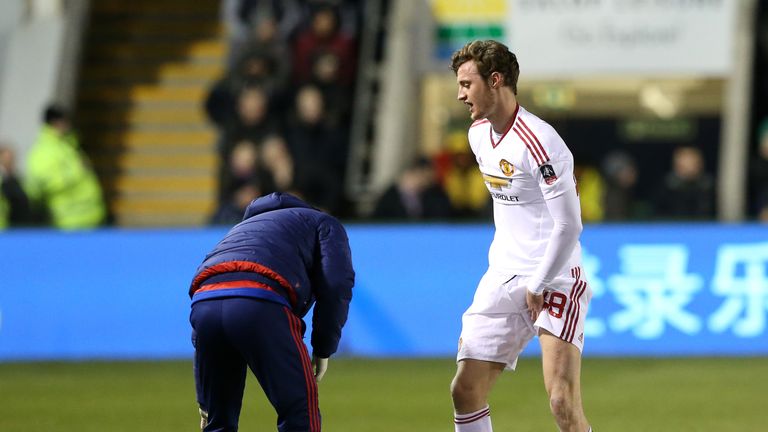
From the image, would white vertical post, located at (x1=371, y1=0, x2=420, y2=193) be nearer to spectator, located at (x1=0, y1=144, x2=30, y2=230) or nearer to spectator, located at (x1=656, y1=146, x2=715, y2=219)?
spectator, located at (x1=656, y1=146, x2=715, y2=219)

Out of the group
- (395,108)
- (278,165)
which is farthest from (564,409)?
(395,108)

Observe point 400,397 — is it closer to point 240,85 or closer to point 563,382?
point 563,382

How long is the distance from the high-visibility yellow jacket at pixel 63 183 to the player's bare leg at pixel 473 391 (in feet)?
30.2

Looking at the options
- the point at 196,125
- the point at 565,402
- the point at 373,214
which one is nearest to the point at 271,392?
the point at 565,402

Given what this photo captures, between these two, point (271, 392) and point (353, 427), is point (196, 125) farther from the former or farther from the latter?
point (271, 392)

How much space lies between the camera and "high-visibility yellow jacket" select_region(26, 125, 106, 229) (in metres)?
15.4

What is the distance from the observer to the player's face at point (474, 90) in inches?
262

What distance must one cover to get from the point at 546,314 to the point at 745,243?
23.4 ft

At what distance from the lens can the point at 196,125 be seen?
65.6ft

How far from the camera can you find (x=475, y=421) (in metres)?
7.01

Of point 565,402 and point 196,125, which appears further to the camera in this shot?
point 196,125

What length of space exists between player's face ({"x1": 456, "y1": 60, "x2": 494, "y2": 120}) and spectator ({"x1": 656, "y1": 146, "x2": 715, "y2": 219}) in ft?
28.3

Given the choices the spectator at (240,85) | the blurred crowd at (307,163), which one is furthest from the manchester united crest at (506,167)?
the spectator at (240,85)

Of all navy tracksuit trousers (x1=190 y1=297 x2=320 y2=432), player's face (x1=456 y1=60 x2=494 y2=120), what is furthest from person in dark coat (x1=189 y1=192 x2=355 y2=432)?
player's face (x1=456 y1=60 x2=494 y2=120)
